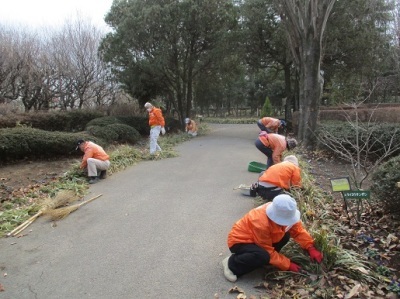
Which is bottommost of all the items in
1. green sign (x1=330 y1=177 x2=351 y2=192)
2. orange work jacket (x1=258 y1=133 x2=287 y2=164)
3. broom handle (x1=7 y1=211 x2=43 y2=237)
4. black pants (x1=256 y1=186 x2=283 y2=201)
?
broom handle (x1=7 y1=211 x2=43 y2=237)

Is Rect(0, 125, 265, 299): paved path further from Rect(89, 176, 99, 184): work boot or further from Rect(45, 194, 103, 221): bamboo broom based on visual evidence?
Rect(89, 176, 99, 184): work boot

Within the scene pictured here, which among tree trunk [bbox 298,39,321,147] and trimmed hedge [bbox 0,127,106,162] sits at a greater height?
tree trunk [bbox 298,39,321,147]

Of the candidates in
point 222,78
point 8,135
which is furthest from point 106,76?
point 8,135

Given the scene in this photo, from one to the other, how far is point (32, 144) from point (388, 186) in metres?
8.82

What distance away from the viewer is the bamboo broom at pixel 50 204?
5.13 metres

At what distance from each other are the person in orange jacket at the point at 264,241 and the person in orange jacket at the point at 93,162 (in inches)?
196

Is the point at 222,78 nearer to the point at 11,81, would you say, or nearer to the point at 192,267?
the point at 11,81

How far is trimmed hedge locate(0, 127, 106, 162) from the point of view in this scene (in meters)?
9.11

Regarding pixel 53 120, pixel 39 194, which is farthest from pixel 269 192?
pixel 53 120

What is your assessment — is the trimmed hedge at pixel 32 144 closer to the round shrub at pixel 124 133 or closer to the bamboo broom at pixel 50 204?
the round shrub at pixel 124 133

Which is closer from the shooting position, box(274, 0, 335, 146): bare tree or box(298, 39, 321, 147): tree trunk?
box(274, 0, 335, 146): bare tree

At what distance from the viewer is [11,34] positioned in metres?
17.0

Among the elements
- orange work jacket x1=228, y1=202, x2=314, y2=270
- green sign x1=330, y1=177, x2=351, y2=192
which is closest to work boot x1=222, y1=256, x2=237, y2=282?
orange work jacket x1=228, y1=202, x2=314, y2=270

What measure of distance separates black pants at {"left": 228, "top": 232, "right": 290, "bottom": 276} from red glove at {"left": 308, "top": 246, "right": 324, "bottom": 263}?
1.00 ft
